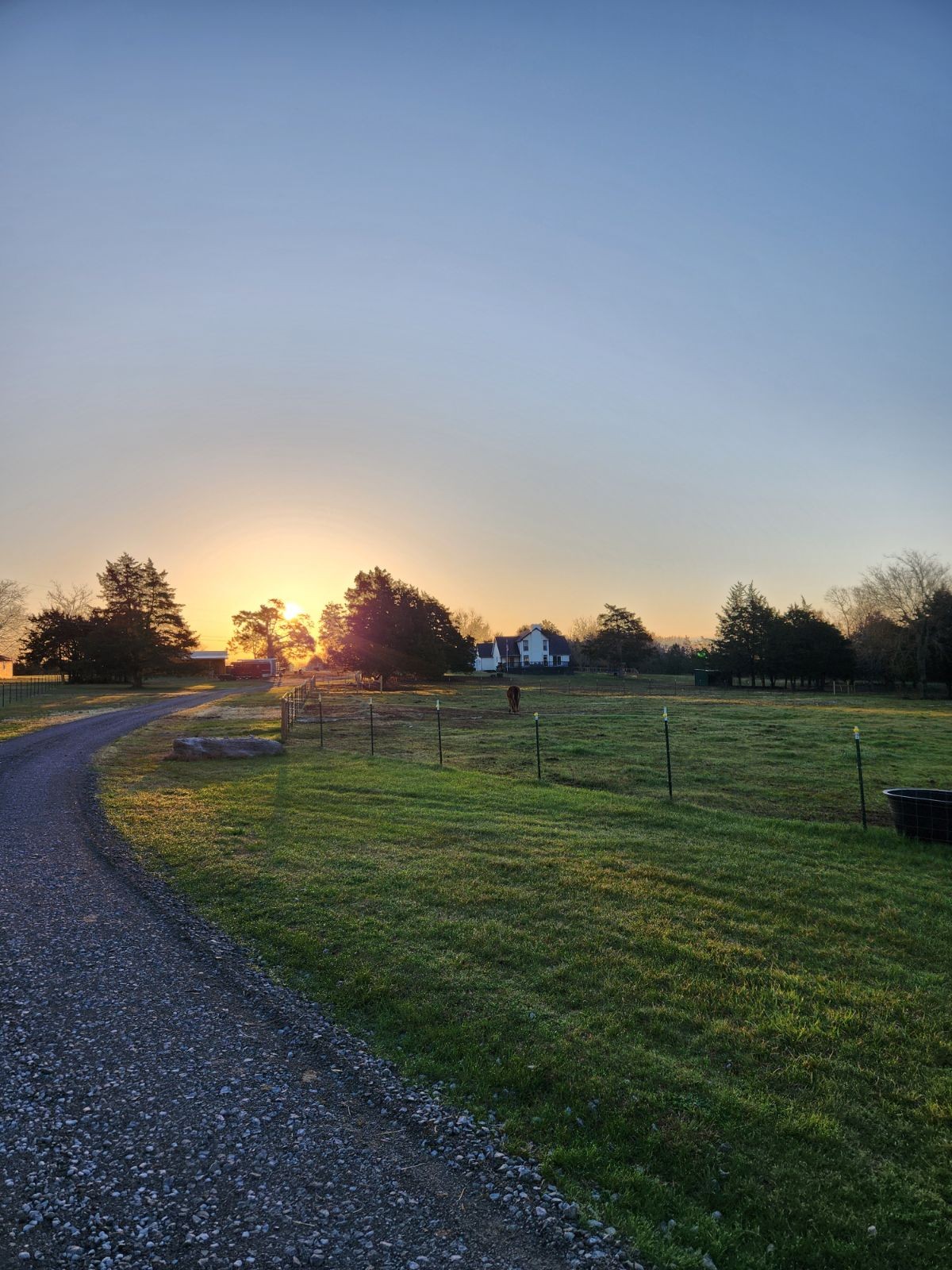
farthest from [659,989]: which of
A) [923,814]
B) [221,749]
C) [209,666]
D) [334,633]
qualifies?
[209,666]

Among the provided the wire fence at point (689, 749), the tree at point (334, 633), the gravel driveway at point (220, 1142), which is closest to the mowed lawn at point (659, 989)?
the gravel driveway at point (220, 1142)

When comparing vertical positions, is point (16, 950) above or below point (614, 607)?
below

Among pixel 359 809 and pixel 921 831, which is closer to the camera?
pixel 921 831

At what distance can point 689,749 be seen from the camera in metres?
20.4

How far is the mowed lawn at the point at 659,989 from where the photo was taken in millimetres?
3561

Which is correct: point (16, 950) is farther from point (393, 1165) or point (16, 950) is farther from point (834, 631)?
point (834, 631)

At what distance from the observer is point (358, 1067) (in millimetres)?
4652

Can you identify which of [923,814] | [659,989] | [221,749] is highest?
[221,749]

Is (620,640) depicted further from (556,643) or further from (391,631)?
(391,631)

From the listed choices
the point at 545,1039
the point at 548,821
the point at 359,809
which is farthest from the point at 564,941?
the point at 359,809

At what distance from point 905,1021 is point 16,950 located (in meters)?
7.83

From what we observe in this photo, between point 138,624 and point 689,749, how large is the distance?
57757 mm

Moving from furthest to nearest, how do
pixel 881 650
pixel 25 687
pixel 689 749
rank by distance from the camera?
pixel 25 687 → pixel 881 650 → pixel 689 749

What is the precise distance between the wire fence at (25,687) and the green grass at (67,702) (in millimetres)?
278
